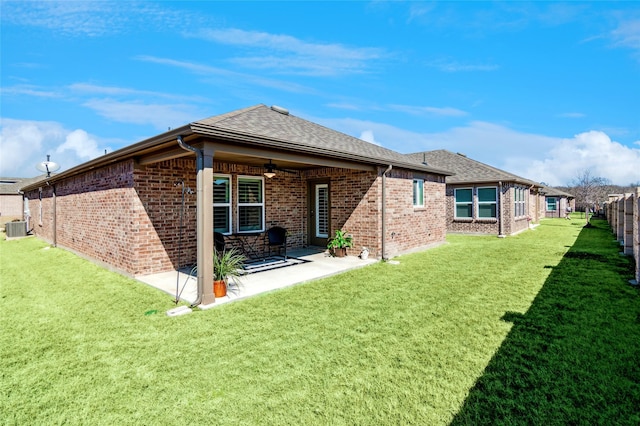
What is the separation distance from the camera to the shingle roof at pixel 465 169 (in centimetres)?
1594

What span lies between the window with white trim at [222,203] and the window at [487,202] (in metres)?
13.3

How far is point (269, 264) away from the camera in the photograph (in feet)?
28.2

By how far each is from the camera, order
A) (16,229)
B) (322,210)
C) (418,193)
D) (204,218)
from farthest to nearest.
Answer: (16,229)
(418,193)
(322,210)
(204,218)

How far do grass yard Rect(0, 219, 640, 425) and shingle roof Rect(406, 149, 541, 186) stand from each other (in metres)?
10.1

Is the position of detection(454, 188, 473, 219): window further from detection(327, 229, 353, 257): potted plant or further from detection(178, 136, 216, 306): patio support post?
detection(178, 136, 216, 306): patio support post

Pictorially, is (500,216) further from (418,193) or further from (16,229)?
(16,229)

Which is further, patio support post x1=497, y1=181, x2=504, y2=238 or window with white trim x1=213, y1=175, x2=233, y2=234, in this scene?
patio support post x1=497, y1=181, x2=504, y2=238

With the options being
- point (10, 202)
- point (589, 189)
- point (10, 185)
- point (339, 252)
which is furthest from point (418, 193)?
point (589, 189)

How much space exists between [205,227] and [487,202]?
15.2 meters

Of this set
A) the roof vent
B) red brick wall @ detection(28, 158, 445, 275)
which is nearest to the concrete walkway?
red brick wall @ detection(28, 158, 445, 275)

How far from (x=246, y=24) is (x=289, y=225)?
6692mm

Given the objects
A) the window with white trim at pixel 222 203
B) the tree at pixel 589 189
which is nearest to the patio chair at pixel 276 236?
the window with white trim at pixel 222 203

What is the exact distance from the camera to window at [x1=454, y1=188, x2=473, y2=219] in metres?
16.7

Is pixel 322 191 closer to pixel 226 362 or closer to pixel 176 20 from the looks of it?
pixel 176 20
